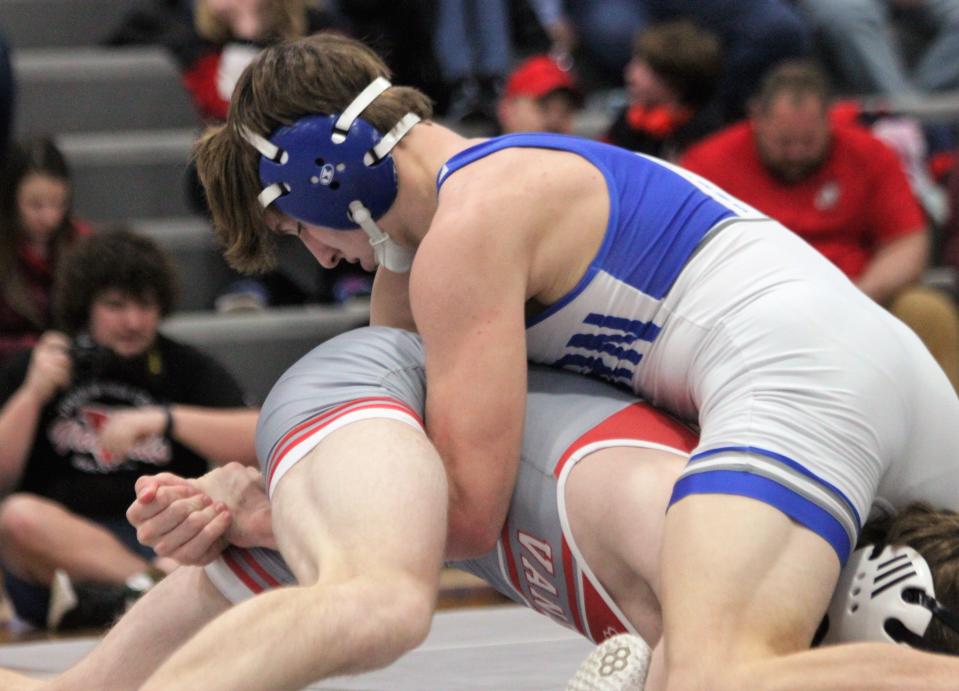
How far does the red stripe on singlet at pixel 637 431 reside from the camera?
2529 mm

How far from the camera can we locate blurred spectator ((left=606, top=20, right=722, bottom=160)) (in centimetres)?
564

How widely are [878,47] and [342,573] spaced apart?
5.31m

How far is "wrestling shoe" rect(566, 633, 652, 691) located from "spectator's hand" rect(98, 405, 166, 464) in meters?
2.16

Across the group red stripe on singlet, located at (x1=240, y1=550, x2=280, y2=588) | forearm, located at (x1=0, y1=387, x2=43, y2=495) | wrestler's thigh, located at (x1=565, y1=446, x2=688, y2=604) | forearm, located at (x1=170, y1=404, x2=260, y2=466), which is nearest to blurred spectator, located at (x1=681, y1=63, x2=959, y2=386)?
Result: forearm, located at (x1=170, y1=404, x2=260, y2=466)

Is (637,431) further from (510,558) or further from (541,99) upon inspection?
(541,99)

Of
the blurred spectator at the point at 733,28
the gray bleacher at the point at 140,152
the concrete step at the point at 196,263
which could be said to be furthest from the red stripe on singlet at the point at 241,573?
the blurred spectator at the point at 733,28

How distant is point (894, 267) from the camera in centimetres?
529

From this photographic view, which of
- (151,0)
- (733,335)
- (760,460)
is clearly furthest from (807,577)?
(151,0)

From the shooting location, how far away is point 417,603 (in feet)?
7.18

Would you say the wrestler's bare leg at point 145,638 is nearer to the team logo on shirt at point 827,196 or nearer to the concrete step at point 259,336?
the concrete step at point 259,336

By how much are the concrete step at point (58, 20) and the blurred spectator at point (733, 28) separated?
1.69 m

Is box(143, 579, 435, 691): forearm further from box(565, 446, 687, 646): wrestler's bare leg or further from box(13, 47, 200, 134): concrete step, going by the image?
box(13, 47, 200, 134): concrete step

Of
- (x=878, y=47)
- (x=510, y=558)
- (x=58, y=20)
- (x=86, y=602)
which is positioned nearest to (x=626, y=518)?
(x=510, y=558)

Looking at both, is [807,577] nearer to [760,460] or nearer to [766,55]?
[760,460]
